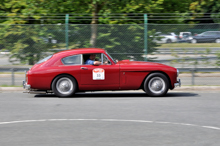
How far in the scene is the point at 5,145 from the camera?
6.03m

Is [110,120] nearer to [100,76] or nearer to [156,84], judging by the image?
[100,76]

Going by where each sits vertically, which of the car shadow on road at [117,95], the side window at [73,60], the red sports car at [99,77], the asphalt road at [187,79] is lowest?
the car shadow on road at [117,95]

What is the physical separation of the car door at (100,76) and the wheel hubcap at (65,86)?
0.34 m

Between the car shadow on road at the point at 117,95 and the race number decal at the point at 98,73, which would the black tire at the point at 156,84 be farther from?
the race number decal at the point at 98,73

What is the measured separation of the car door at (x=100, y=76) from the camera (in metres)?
11.3

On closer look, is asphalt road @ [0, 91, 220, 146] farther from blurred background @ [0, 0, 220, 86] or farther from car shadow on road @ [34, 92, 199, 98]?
blurred background @ [0, 0, 220, 86]

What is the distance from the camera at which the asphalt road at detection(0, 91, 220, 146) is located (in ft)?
20.9

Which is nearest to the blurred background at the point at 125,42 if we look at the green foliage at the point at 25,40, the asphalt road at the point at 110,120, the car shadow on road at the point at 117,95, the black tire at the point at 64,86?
the green foliage at the point at 25,40

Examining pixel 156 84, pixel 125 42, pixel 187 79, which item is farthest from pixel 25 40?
pixel 156 84

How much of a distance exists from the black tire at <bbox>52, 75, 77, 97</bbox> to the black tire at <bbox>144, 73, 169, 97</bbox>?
2.02 meters

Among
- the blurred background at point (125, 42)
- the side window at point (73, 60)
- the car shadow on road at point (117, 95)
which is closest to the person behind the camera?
the side window at point (73, 60)

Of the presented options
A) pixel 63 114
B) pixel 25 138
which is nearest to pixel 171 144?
pixel 25 138

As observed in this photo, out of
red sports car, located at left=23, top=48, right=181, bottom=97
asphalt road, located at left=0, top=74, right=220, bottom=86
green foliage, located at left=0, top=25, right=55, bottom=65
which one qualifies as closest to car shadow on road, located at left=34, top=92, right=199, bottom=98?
red sports car, located at left=23, top=48, right=181, bottom=97

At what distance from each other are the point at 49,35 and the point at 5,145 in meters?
11.6
